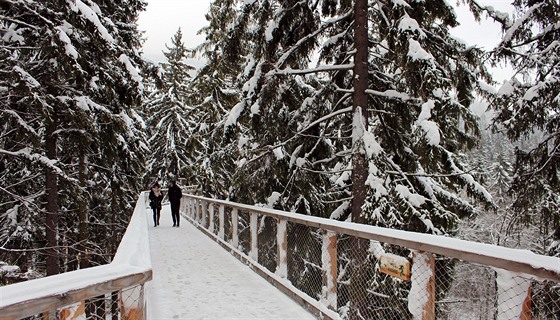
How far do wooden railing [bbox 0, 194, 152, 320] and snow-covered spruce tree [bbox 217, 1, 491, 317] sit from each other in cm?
398

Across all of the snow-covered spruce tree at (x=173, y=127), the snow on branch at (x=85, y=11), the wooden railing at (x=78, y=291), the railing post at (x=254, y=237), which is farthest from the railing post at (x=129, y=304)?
the snow-covered spruce tree at (x=173, y=127)

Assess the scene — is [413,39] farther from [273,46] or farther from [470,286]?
[470,286]

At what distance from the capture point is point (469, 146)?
28.6 ft

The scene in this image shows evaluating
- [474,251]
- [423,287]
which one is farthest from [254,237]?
[474,251]

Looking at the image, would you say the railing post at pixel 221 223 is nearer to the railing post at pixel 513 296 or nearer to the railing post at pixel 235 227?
the railing post at pixel 235 227

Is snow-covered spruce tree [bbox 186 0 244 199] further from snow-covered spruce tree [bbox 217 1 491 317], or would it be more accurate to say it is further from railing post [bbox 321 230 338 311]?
railing post [bbox 321 230 338 311]

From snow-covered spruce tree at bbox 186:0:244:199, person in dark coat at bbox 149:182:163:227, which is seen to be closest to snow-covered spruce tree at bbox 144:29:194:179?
snow-covered spruce tree at bbox 186:0:244:199

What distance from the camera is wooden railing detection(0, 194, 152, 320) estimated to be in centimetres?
165

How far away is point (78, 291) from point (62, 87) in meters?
9.25

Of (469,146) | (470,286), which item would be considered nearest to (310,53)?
(469,146)

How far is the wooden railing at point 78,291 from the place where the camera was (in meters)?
1.65

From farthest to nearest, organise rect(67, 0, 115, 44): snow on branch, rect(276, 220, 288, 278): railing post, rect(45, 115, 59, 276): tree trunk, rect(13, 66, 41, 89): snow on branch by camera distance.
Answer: rect(45, 115, 59, 276): tree trunk → rect(67, 0, 115, 44): snow on branch → rect(13, 66, 41, 89): snow on branch → rect(276, 220, 288, 278): railing post

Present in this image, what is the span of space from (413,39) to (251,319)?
4.65m

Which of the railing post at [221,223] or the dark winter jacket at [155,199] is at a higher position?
the dark winter jacket at [155,199]
